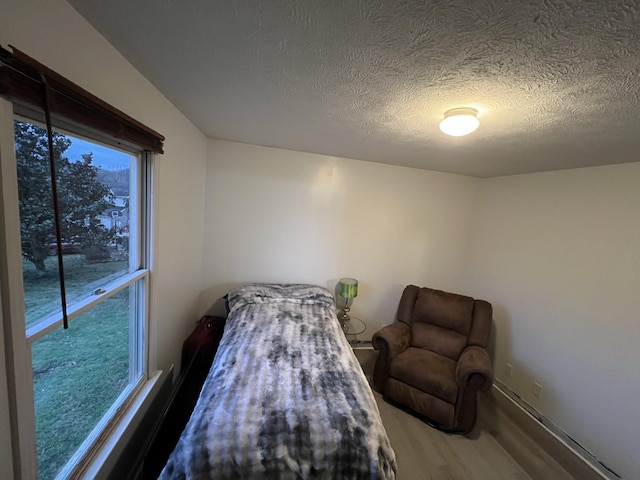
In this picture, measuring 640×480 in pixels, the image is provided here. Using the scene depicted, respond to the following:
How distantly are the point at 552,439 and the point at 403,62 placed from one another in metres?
2.96

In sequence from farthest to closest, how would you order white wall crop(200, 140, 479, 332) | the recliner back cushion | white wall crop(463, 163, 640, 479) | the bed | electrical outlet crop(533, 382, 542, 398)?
white wall crop(200, 140, 479, 332) → the recliner back cushion → electrical outlet crop(533, 382, 542, 398) → white wall crop(463, 163, 640, 479) → the bed

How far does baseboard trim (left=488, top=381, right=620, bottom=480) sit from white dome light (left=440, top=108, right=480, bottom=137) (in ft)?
8.31

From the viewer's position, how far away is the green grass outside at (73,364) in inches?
34.2

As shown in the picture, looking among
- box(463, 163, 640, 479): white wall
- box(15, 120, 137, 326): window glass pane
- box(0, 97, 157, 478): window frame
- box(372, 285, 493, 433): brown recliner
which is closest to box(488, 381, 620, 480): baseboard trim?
box(463, 163, 640, 479): white wall

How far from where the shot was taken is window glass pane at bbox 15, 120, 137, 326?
2.57 ft

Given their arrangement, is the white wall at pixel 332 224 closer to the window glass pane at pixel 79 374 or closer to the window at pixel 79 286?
the window at pixel 79 286

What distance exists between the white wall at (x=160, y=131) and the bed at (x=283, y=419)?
58 cm

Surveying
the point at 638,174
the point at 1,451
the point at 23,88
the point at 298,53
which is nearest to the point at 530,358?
the point at 638,174

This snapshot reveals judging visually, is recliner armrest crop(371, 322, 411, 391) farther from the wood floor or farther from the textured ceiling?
the textured ceiling

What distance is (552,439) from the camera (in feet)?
6.51

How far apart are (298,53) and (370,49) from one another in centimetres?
26

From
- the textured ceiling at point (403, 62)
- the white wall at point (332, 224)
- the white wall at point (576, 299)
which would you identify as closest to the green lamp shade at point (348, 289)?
the white wall at point (332, 224)

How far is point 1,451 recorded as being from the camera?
26.9 inches

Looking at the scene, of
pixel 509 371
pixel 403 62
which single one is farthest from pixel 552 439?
pixel 403 62
